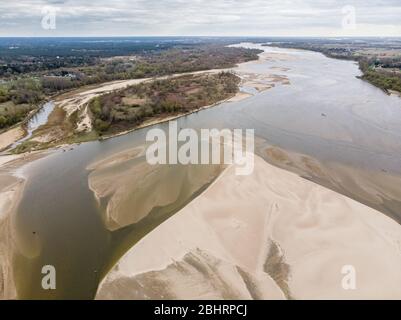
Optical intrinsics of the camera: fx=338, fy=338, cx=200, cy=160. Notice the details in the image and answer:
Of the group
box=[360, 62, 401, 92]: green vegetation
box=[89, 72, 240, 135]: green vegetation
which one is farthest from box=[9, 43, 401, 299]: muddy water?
box=[360, 62, 401, 92]: green vegetation

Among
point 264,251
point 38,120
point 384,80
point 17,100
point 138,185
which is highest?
point 384,80

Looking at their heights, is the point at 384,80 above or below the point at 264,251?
above

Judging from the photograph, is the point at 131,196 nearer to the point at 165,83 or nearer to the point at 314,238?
the point at 314,238

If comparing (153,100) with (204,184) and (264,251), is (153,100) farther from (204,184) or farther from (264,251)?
(264,251)


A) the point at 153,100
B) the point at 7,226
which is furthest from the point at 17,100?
the point at 7,226

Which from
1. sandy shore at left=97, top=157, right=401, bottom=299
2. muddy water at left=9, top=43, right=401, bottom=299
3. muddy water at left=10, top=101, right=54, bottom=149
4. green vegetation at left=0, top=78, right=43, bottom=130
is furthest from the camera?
green vegetation at left=0, top=78, right=43, bottom=130

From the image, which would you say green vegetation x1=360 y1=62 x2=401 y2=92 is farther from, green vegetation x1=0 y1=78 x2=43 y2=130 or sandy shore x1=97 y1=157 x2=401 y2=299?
green vegetation x1=0 y1=78 x2=43 y2=130
